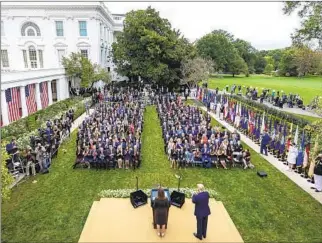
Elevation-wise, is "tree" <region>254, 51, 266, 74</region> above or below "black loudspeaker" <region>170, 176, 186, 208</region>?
above

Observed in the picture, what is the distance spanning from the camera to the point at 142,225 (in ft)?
31.3

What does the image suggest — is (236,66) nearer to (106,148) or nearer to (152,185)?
Answer: (106,148)

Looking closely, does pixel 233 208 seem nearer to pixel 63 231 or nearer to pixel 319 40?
pixel 63 231

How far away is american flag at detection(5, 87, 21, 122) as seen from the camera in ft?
A: 75.5

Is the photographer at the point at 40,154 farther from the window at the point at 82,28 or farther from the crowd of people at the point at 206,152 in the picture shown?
the window at the point at 82,28

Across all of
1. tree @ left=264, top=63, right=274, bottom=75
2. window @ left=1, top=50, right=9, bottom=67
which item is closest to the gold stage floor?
window @ left=1, top=50, right=9, bottom=67

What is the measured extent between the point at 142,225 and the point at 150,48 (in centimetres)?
3199

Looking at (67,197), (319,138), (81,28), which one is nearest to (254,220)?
(319,138)

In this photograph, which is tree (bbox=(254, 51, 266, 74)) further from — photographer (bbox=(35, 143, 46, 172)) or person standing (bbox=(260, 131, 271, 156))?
photographer (bbox=(35, 143, 46, 172))

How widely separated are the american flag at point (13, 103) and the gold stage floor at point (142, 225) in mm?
15769

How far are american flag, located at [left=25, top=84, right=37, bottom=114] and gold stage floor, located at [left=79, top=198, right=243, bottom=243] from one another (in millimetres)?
19085

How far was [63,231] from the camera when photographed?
9664 millimetres

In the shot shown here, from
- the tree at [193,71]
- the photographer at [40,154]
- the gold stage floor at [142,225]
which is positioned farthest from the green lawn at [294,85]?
the photographer at [40,154]

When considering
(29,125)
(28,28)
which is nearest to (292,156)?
(29,125)
